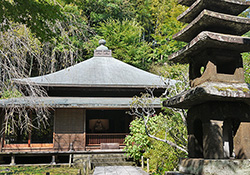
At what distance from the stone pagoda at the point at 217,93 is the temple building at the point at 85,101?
325 inches

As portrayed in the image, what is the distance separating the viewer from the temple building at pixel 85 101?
1419cm

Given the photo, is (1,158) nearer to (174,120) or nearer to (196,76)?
(174,120)

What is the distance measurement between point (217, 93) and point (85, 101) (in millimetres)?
11276

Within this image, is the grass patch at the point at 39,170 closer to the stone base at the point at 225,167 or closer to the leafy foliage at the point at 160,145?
the leafy foliage at the point at 160,145

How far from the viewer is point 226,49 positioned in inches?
189

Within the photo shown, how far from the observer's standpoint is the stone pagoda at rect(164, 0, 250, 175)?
4.25 meters

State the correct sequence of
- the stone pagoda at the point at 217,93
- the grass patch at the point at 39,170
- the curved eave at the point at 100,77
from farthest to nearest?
the curved eave at the point at 100,77 < the grass patch at the point at 39,170 < the stone pagoda at the point at 217,93

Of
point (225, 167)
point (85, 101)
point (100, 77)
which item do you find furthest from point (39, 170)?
point (225, 167)

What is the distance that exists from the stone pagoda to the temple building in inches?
325

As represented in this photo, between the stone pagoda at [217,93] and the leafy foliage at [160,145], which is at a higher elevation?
the stone pagoda at [217,93]

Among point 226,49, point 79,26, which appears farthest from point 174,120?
point 79,26

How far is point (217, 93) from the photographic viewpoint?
4.14 meters

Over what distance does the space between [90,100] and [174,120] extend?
25.5 feet

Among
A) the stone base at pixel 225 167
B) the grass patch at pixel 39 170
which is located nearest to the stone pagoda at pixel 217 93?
the stone base at pixel 225 167
